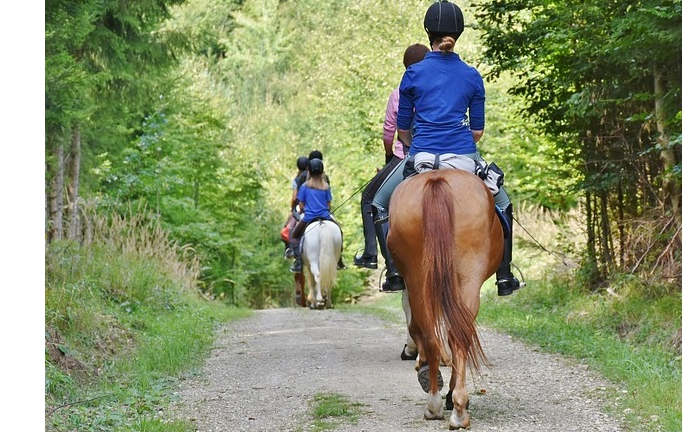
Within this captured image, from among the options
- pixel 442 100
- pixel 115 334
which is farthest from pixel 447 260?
pixel 115 334

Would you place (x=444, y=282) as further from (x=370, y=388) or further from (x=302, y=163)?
(x=302, y=163)

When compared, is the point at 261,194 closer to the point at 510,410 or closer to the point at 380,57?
the point at 380,57

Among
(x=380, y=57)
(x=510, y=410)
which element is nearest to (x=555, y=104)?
(x=510, y=410)

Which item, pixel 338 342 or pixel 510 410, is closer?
pixel 510 410

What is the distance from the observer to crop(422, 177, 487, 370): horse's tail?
20.2 ft

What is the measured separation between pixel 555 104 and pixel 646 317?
376 cm

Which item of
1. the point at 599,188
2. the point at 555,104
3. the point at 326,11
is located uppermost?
the point at 326,11

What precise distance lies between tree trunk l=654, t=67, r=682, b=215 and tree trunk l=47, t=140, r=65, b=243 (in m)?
→ 8.94

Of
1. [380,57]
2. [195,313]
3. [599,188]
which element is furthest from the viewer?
[380,57]

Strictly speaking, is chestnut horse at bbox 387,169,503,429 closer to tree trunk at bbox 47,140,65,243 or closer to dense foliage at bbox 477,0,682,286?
dense foliage at bbox 477,0,682,286

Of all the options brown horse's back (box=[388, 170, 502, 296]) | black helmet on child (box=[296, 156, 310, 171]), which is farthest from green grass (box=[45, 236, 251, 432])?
black helmet on child (box=[296, 156, 310, 171])

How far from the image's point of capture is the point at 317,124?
44531mm

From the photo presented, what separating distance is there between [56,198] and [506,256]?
10.5 metres

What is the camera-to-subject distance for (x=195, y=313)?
14.5m
